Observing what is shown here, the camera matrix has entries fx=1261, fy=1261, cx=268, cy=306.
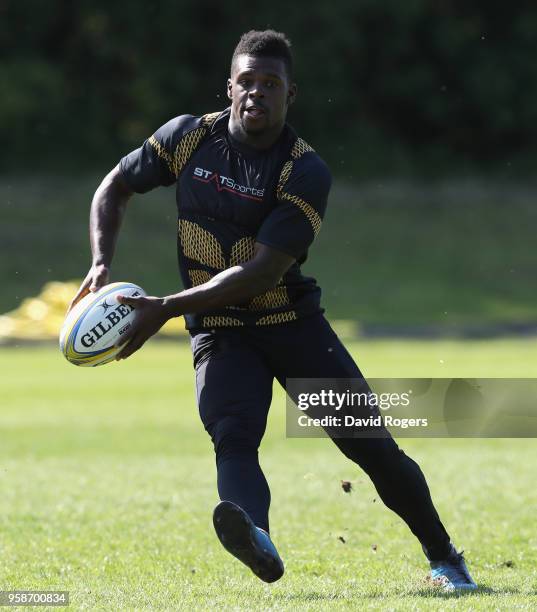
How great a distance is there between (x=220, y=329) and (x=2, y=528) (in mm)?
2835

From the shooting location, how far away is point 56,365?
21.4 meters

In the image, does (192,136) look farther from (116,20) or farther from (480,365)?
(116,20)

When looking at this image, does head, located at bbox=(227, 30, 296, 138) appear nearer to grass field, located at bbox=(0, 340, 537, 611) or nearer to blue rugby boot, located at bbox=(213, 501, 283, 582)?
blue rugby boot, located at bbox=(213, 501, 283, 582)

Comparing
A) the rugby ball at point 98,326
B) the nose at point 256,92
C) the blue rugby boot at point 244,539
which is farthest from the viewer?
the nose at point 256,92

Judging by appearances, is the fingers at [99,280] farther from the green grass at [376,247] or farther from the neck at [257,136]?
the green grass at [376,247]

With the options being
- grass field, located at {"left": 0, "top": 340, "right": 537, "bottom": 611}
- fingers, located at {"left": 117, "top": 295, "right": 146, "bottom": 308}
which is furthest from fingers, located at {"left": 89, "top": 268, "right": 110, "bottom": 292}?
grass field, located at {"left": 0, "top": 340, "right": 537, "bottom": 611}

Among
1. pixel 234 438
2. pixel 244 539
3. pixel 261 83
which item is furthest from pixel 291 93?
pixel 244 539

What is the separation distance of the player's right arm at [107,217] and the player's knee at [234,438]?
34.5 inches

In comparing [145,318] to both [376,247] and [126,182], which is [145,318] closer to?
[126,182]

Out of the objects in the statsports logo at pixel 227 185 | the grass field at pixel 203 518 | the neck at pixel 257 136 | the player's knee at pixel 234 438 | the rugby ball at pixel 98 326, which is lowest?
the grass field at pixel 203 518

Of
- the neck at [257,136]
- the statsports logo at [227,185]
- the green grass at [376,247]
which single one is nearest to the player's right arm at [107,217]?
the statsports logo at [227,185]

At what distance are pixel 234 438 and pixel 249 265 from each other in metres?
0.74

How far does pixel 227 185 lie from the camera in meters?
5.57

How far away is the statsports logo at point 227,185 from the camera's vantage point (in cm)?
554
